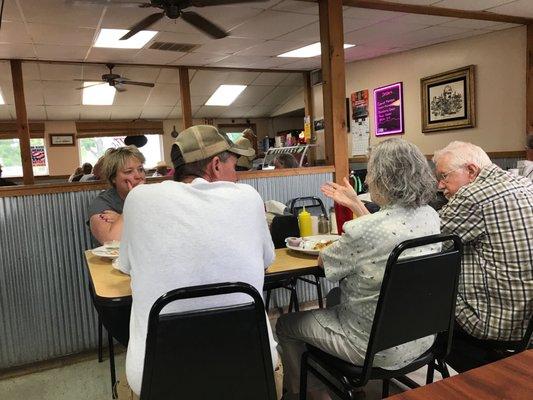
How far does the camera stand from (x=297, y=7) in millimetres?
4078

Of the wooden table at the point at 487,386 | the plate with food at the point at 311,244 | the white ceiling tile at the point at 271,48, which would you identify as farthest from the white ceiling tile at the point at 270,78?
the wooden table at the point at 487,386

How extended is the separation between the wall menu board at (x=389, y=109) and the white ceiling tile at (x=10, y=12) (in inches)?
179

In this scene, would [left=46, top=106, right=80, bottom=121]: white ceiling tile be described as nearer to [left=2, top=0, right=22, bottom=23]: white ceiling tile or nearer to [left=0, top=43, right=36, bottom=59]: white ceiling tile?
[left=0, top=43, right=36, bottom=59]: white ceiling tile

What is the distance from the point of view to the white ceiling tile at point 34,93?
6961mm

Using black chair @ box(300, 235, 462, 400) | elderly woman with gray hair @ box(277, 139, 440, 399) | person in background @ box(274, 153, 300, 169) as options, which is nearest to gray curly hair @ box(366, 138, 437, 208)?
elderly woman with gray hair @ box(277, 139, 440, 399)

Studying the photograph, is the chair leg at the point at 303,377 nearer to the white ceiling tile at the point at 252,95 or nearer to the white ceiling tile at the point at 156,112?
the white ceiling tile at the point at 252,95

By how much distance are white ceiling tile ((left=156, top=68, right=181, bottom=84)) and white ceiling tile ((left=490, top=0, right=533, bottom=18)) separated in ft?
14.9

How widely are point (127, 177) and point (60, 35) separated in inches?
124

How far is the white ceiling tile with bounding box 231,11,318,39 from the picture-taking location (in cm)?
433

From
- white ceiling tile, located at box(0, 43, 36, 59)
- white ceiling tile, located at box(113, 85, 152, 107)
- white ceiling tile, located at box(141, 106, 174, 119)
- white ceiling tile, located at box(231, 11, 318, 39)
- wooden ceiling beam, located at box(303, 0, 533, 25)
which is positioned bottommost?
white ceiling tile, located at box(141, 106, 174, 119)

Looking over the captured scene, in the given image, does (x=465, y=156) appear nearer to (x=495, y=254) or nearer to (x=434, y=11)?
(x=495, y=254)

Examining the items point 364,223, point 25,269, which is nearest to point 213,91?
point 25,269

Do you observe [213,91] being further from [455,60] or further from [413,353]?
[413,353]

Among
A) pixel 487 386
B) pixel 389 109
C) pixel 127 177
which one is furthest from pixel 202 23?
pixel 487 386
